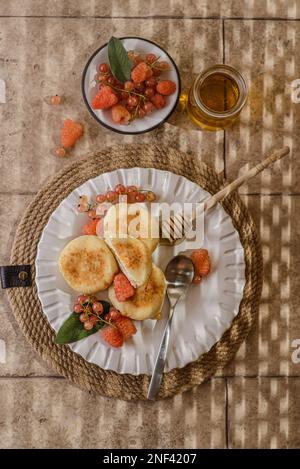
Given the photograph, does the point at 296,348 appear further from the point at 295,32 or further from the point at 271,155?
the point at 295,32

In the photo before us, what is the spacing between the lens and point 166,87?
123 cm

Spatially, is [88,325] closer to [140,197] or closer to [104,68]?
[140,197]

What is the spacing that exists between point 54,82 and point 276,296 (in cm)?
74

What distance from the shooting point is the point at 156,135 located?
50.9 inches

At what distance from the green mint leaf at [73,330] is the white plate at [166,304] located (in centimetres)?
2

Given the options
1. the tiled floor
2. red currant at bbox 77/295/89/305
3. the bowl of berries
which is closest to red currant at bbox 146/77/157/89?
the bowl of berries

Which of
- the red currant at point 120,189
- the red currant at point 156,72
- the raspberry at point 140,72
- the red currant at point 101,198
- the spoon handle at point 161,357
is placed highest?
the red currant at point 156,72

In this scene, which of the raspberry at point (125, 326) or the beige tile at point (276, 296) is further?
the beige tile at point (276, 296)

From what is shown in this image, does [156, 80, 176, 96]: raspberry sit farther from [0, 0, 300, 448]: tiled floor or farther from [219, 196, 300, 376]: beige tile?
[219, 196, 300, 376]: beige tile

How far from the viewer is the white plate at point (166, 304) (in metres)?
1.18

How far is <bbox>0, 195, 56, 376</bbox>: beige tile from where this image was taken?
4.11 feet

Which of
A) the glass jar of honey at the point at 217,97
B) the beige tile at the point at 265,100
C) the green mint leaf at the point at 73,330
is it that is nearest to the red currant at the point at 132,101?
the glass jar of honey at the point at 217,97

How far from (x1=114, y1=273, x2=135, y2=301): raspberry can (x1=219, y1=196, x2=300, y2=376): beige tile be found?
1.10 ft

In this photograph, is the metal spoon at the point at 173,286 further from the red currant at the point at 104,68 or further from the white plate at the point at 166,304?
the red currant at the point at 104,68
